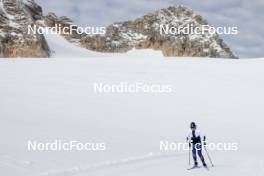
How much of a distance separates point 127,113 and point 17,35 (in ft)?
284

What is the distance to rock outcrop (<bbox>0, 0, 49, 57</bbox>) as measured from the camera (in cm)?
10500

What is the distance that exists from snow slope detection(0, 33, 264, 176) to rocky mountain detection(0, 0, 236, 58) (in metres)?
69.6

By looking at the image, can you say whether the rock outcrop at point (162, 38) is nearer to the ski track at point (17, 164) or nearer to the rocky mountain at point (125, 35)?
the rocky mountain at point (125, 35)

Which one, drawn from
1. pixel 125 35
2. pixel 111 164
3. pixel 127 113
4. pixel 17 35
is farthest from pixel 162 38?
pixel 111 164

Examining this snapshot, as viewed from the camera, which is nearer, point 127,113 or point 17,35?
point 127,113

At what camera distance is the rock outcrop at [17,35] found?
Result: 344 ft

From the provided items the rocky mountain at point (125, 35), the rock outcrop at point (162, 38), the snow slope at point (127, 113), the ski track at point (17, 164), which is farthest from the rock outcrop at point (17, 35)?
the ski track at point (17, 164)

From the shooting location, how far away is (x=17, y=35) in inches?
4281

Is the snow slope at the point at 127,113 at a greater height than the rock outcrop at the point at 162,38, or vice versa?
the rock outcrop at the point at 162,38

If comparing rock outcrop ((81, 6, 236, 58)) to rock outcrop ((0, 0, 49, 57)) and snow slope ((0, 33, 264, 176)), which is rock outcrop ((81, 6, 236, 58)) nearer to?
rock outcrop ((0, 0, 49, 57))

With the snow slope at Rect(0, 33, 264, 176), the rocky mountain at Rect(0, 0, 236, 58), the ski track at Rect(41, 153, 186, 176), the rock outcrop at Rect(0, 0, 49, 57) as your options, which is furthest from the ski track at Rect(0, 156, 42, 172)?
the rocky mountain at Rect(0, 0, 236, 58)

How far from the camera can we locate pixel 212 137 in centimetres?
2302

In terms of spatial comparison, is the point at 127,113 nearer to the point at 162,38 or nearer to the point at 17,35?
the point at 17,35

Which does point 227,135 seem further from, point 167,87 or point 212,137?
point 167,87
